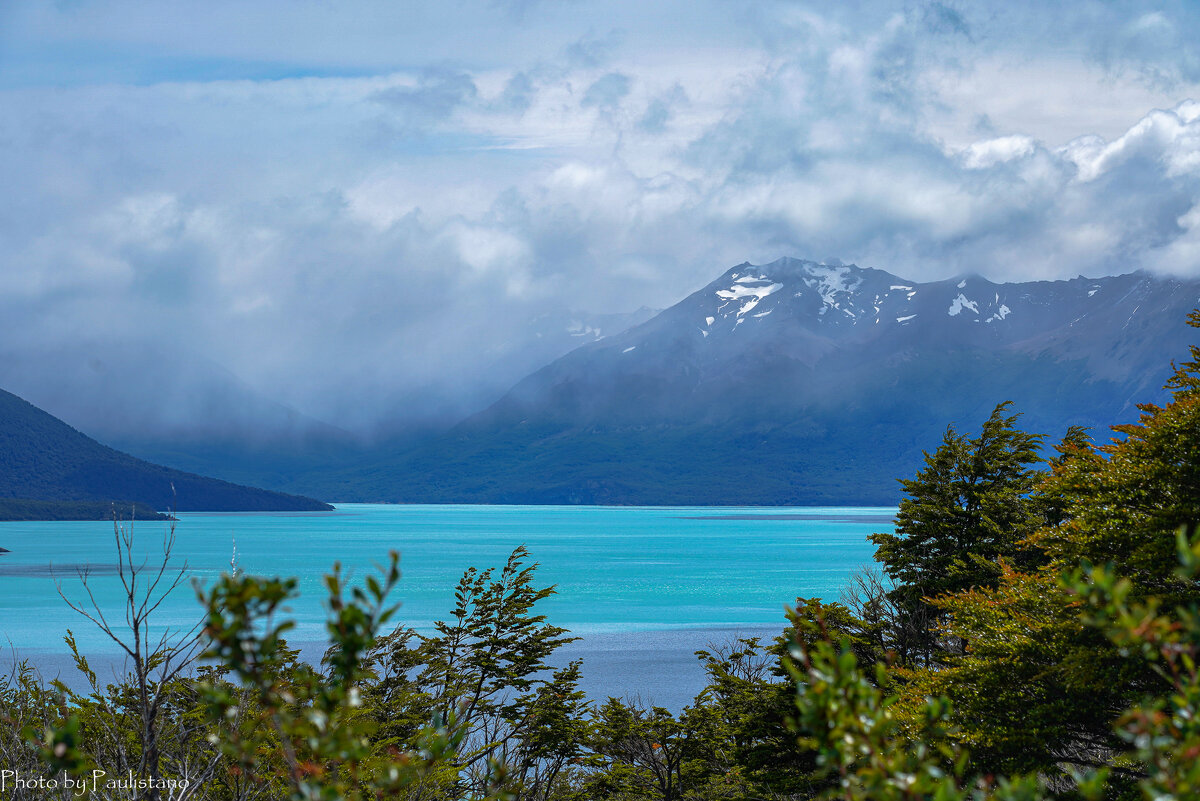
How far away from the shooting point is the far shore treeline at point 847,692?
3.37 metres

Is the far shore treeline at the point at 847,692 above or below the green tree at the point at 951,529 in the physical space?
below

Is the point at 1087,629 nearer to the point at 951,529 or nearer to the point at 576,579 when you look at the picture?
the point at 951,529

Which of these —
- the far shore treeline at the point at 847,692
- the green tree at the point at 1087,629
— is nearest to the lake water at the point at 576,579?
the far shore treeline at the point at 847,692

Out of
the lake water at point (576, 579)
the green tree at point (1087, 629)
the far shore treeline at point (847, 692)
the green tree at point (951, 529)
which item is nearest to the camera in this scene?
the far shore treeline at point (847, 692)

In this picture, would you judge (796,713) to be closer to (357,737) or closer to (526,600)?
(526,600)

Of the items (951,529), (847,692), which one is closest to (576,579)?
(951,529)

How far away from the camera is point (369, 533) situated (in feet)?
587

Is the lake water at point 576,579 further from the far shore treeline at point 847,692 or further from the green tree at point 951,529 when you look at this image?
the green tree at point 951,529

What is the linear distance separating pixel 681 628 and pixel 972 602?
57.9 m

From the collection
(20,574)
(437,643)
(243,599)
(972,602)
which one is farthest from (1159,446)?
(20,574)

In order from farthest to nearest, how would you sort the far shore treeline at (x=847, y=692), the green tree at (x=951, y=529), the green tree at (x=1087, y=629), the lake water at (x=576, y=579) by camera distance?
the lake water at (x=576, y=579) → the green tree at (x=951, y=529) → the green tree at (x=1087, y=629) → the far shore treeline at (x=847, y=692)

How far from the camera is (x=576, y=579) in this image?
103m

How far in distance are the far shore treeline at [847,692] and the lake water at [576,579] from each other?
467cm

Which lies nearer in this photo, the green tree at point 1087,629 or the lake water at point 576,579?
the green tree at point 1087,629
